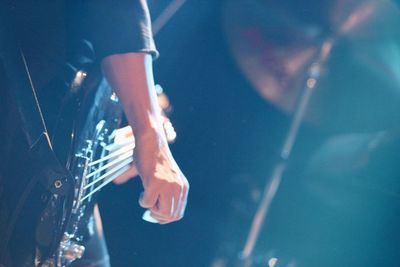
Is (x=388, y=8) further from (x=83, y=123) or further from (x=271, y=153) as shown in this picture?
A: (x=83, y=123)

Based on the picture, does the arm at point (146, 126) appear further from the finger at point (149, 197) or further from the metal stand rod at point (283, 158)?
the metal stand rod at point (283, 158)

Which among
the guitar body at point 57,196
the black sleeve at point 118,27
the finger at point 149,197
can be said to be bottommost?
the guitar body at point 57,196

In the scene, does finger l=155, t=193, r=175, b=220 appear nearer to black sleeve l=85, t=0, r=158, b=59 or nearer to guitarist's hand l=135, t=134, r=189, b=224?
guitarist's hand l=135, t=134, r=189, b=224

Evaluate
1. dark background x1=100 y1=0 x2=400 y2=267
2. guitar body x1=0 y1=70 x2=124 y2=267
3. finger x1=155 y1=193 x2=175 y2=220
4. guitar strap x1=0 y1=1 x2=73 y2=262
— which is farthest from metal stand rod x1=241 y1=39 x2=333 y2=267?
guitar strap x1=0 y1=1 x2=73 y2=262

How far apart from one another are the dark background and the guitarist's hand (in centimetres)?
87

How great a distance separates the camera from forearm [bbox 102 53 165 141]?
2.22ft

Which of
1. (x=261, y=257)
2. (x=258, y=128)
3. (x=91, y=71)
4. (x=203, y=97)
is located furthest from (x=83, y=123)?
(x=261, y=257)

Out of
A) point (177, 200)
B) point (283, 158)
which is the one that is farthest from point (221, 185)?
point (177, 200)

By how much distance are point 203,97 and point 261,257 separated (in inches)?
25.5

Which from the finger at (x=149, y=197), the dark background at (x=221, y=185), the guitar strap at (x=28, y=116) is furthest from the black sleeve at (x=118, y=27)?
the dark background at (x=221, y=185)

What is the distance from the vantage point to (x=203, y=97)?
5.09 feet

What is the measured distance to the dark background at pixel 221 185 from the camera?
1.54 meters

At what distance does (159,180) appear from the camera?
63 cm

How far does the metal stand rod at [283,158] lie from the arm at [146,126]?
2.85 feet
